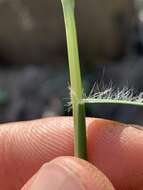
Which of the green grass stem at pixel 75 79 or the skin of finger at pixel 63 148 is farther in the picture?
the skin of finger at pixel 63 148

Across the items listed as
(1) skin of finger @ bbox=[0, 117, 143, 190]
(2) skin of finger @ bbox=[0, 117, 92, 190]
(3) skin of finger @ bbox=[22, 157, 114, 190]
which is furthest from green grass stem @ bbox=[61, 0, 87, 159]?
(2) skin of finger @ bbox=[0, 117, 92, 190]

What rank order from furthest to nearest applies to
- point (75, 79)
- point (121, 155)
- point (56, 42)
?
point (56, 42)
point (121, 155)
point (75, 79)

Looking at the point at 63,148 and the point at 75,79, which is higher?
the point at 75,79

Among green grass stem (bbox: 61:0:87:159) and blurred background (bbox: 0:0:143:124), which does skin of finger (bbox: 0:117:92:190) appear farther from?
blurred background (bbox: 0:0:143:124)

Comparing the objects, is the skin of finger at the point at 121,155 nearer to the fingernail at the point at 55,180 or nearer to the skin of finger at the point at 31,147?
the skin of finger at the point at 31,147

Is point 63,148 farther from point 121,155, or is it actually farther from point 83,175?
point 83,175

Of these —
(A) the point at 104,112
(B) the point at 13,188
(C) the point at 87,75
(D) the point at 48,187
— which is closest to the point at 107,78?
(C) the point at 87,75

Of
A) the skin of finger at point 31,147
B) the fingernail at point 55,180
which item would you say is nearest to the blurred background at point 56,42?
the skin of finger at point 31,147

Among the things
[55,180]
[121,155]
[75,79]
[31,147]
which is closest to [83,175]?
[55,180]
